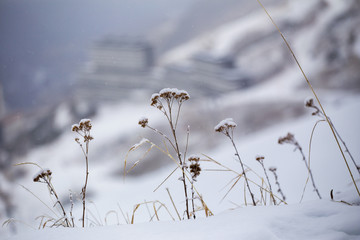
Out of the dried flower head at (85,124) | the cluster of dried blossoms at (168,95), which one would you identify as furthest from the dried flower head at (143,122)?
the dried flower head at (85,124)

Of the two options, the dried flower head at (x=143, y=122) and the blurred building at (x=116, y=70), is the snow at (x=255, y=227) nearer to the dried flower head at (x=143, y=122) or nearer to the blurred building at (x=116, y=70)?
the dried flower head at (x=143, y=122)


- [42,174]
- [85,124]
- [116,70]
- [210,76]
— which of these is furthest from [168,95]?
[116,70]

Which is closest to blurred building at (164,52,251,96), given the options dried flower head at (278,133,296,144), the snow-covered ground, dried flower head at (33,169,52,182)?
the snow-covered ground

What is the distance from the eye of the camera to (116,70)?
19375 millimetres

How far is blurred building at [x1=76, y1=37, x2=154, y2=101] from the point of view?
1814cm

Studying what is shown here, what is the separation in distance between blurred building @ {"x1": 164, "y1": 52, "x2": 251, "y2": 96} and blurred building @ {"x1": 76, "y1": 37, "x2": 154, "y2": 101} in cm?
222

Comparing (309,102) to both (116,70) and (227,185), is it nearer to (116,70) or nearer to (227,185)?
(227,185)

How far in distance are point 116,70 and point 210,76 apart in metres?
7.20

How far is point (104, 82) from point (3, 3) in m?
34.9

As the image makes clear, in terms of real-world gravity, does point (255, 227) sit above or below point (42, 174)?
below

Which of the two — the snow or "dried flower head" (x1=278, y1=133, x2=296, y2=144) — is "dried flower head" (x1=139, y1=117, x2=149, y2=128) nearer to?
the snow

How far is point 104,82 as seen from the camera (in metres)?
20.6

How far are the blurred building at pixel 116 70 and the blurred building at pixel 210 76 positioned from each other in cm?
222

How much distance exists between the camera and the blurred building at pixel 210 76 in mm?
14766
